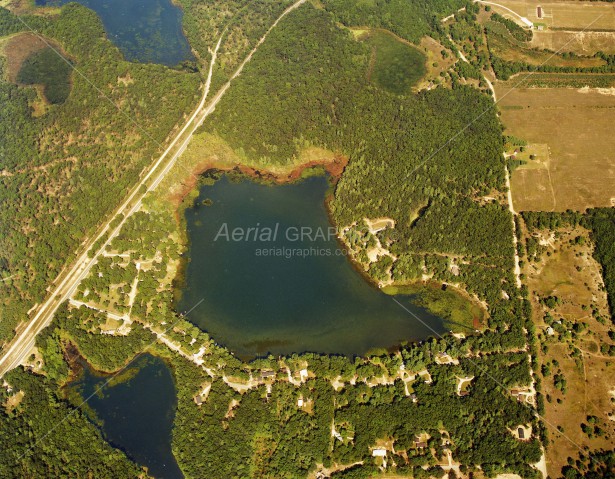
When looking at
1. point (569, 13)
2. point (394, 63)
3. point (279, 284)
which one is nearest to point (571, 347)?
point (279, 284)

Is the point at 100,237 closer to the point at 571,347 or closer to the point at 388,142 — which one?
the point at 388,142

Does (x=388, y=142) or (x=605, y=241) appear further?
(x=388, y=142)

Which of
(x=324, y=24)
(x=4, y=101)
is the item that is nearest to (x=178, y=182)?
(x=4, y=101)

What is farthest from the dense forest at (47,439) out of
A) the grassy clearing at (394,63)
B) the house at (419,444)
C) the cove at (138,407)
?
the grassy clearing at (394,63)

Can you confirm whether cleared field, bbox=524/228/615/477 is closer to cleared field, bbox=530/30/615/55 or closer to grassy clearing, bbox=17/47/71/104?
Answer: cleared field, bbox=530/30/615/55

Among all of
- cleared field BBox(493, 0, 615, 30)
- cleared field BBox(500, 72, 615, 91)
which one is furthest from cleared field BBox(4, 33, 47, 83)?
cleared field BBox(493, 0, 615, 30)

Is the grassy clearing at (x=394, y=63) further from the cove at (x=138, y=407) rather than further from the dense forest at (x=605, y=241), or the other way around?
the cove at (x=138, y=407)
